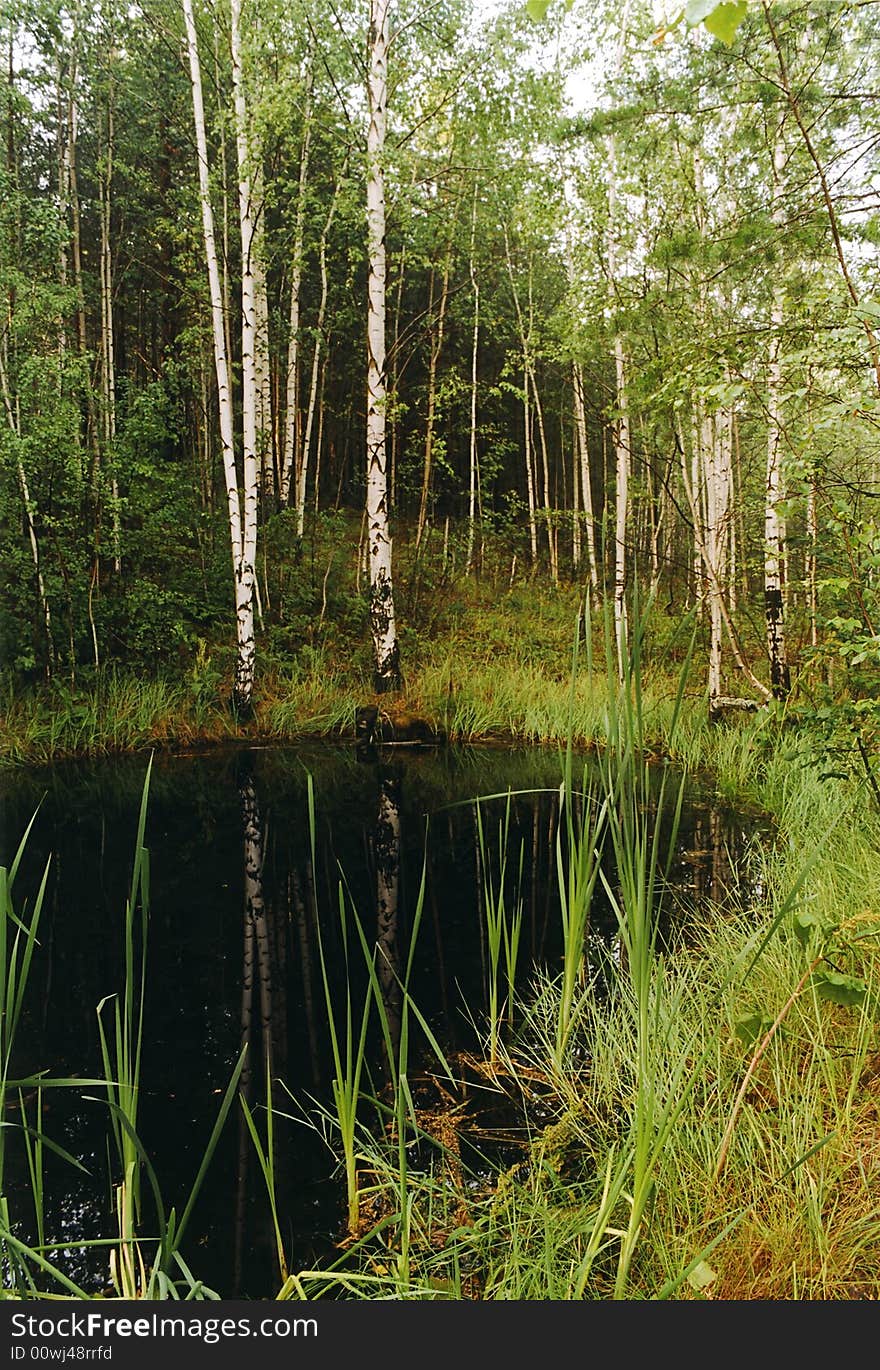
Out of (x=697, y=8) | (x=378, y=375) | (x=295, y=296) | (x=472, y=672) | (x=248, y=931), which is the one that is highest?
(x=295, y=296)

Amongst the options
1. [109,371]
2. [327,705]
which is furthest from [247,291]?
[327,705]

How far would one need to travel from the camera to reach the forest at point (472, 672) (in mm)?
1419

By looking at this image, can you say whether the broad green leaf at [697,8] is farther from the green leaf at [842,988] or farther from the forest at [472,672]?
the green leaf at [842,988]

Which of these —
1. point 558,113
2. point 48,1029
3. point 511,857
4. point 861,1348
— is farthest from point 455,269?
point 861,1348

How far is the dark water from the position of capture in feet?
5.51

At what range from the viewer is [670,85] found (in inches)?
133

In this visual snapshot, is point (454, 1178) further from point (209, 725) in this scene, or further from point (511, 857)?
point (209, 725)

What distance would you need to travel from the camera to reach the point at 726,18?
1.14 meters

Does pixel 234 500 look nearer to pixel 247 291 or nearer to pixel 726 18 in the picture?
pixel 247 291

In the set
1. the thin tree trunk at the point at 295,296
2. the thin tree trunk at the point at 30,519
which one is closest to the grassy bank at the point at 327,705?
the thin tree trunk at the point at 30,519

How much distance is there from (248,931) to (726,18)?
10.0 ft

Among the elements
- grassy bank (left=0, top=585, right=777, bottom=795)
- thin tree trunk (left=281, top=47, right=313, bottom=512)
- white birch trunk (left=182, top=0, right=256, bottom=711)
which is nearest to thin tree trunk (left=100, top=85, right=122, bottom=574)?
white birch trunk (left=182, top=0, right=256, bottom=711)

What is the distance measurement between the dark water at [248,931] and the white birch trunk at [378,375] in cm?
153

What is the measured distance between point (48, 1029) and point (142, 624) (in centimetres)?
508
